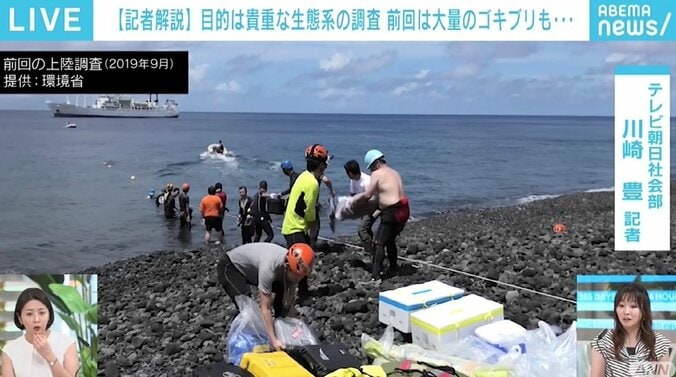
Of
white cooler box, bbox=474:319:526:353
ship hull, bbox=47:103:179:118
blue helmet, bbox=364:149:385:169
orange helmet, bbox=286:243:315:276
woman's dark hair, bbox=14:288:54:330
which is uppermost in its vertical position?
ship hull, bbox=47:103:179:118

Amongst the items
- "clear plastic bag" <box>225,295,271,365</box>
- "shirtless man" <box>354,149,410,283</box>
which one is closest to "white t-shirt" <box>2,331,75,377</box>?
"clear plastic bag" <box>225,295,271,365</box>

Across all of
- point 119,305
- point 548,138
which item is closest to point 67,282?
point 119,305

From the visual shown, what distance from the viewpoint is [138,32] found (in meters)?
3.89

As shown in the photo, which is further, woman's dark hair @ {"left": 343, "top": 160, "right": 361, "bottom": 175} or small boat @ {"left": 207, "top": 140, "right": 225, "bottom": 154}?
small boat @ {"left": 207, "top": 140, "right": 225, "bottom": 154}

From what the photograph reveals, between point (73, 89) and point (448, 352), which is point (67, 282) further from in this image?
point (448, 352)

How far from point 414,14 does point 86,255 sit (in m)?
3.00

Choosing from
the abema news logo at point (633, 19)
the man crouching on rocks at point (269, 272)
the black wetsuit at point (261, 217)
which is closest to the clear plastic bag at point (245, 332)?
the man crouching on rocks at point (269, 272)

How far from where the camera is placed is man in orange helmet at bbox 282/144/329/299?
15.4ft

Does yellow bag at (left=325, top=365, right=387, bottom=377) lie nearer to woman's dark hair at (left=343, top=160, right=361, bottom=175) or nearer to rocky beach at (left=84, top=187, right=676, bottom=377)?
rocky beach at (left=84, top=187, right=676, bottom=377)

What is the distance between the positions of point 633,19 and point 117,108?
301 cm

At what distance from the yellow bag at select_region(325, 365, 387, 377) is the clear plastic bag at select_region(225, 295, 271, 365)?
569 millimetres
